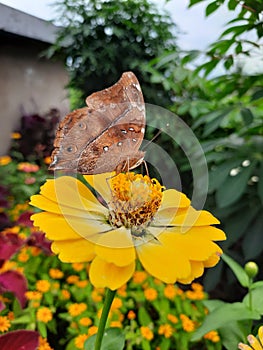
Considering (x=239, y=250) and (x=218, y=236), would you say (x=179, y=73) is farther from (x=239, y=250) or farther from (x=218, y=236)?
(x=218, y=236)

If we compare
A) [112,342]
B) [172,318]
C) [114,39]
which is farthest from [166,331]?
[114,39]

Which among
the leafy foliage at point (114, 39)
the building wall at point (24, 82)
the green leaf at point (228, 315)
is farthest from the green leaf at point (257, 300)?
the building wall at point (24, 82)

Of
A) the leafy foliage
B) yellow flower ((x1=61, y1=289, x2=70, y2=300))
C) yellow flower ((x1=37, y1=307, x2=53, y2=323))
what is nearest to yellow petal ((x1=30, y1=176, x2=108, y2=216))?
yellow flower ((x1=37, y1=307, x2=53, y2=323))

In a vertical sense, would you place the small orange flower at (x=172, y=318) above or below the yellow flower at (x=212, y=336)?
above

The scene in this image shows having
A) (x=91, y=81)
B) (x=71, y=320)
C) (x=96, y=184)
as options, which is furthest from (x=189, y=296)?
(x=91, y=81)

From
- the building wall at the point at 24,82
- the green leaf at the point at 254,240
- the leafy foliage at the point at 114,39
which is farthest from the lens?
the building wall at the point at 24,82

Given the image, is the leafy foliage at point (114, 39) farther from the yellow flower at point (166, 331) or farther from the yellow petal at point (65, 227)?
the yellow petal at point (65, 227)
